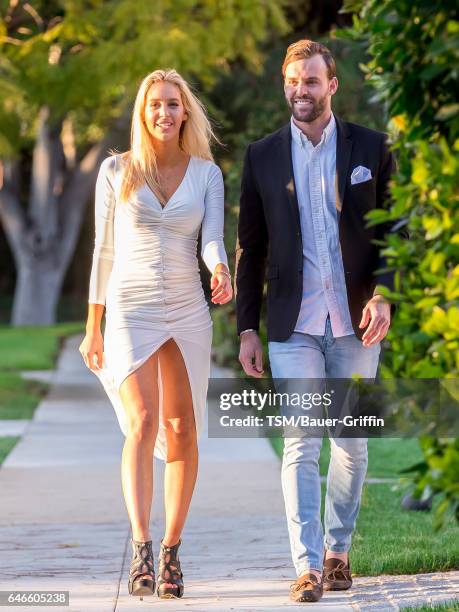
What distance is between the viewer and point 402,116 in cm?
382

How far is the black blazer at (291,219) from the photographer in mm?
5289

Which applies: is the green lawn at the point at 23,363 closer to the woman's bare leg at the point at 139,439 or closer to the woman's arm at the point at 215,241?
the woman's bare leg at the point at 139,439

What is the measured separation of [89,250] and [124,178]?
119 feet

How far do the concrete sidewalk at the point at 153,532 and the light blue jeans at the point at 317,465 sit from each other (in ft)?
0.79

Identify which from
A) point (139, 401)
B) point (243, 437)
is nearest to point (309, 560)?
point (139, 401)

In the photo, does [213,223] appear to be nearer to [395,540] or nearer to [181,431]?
[181,431]

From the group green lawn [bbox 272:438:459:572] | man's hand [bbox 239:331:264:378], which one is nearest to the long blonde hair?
man's hand [bbox 239:331:264:378]

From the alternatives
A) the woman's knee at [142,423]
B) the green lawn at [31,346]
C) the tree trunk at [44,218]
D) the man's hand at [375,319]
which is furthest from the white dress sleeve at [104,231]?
the tree trunk at [44,218]

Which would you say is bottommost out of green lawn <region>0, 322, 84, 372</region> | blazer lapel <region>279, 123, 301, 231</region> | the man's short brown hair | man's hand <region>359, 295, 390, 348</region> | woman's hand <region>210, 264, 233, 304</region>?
green lawn <region>0, 322, 84, 372</region>

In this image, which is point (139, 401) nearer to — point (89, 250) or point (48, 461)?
point (48, 461)

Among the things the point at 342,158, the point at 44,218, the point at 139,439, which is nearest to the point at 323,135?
the point at 342,158

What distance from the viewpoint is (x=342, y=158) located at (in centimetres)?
535

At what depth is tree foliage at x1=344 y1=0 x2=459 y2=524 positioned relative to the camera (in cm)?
342

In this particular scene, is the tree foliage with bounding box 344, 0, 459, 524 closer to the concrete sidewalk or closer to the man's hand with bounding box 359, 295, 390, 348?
the man's hand with bounding box 359, 295, 390, 348
